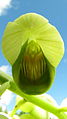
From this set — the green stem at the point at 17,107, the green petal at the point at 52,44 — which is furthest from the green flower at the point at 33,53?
the green stem at the point at 17,107

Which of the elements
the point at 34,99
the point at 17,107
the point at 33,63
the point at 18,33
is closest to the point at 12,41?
the point at 18,33

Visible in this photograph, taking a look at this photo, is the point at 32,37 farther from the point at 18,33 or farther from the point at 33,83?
the point at 33,83

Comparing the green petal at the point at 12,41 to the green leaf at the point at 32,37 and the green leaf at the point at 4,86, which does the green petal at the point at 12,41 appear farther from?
the green leaf at the point at 4,86

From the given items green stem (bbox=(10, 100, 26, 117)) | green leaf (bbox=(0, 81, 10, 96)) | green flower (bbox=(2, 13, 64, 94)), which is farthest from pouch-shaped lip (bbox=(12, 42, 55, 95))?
green stem (bbox=(10, 100, 26, 117))

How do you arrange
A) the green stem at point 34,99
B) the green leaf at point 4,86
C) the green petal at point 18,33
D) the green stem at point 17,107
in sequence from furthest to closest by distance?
the green stem at point 17,107, the green stem at point 34,99, the green leaf at point 4,86, the green petal at point 18,33

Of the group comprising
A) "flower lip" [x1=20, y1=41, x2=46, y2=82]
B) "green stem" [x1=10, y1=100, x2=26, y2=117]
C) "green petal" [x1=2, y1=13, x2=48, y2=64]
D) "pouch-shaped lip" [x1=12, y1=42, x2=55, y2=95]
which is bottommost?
"pouch-shaped lip" [x1=12, y1=42, x2=55, y2=95]

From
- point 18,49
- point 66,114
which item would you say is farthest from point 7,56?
point 66,114

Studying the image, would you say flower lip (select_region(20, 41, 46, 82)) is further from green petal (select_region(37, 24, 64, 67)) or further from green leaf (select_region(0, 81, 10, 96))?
green leaf (select_region(0, 81, 10, 96))
